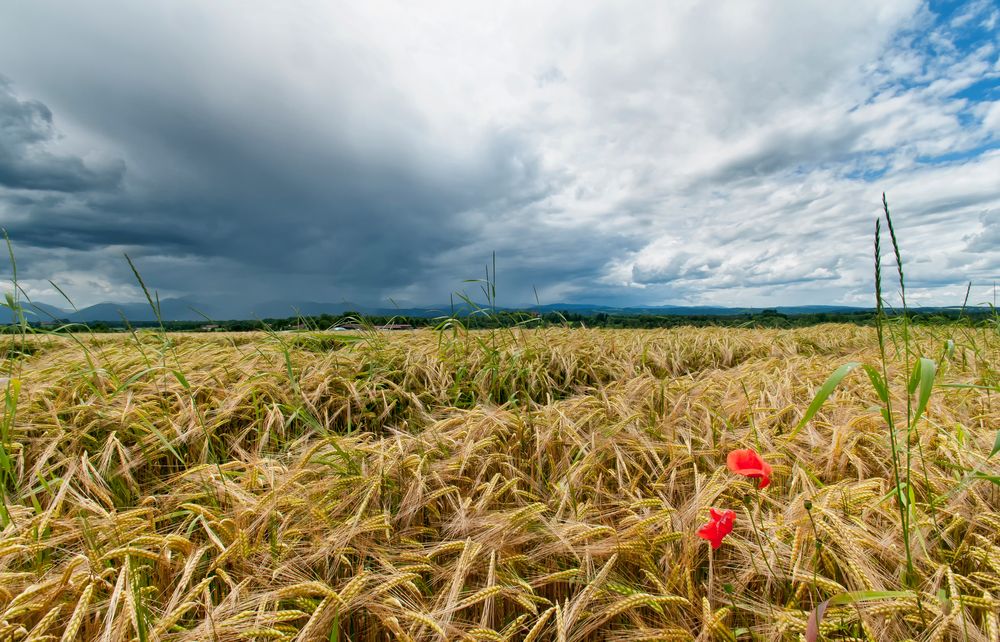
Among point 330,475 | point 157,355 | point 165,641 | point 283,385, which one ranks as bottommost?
point 165,641

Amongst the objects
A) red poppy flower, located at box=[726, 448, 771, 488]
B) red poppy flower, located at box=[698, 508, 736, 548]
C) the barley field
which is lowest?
the barley field

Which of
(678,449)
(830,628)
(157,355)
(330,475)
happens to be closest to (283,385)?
(157,355)

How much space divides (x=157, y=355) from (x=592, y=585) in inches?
154

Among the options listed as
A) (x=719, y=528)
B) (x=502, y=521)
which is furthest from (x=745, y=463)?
(x=502, y=521)

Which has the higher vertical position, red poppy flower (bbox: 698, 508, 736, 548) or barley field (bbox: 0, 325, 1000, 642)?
red poppy flower (bbox: 698, 508, 736, 548)

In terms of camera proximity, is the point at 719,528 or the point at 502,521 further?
the point at 502,521

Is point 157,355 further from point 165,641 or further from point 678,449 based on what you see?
point 678,449

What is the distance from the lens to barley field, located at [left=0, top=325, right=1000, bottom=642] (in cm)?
117

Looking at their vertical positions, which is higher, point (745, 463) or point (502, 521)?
point (745, 463)

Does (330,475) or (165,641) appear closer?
(165,641)

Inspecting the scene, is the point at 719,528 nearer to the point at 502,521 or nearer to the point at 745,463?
the point at 745,463

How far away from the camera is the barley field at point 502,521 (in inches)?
46.2

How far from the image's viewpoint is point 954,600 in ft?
3.43

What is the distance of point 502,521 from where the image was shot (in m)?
1.51
